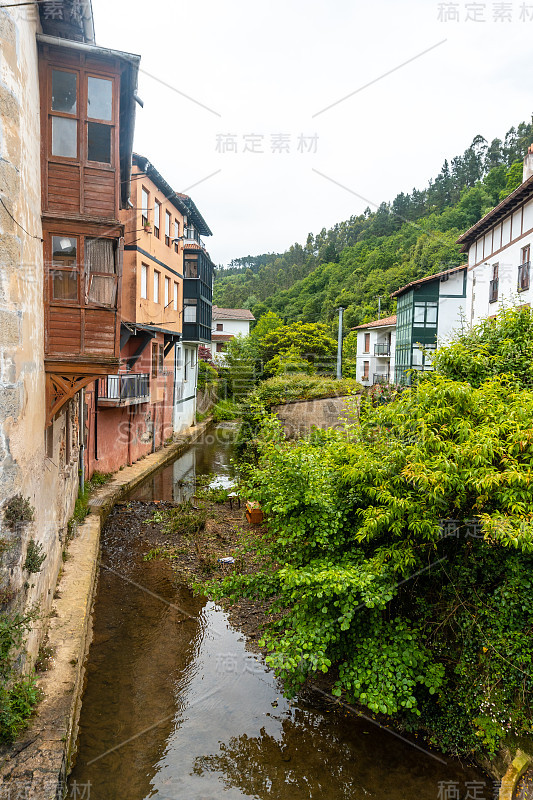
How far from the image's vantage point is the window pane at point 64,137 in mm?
8258

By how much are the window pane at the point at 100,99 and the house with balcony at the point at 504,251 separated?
10.6 meters

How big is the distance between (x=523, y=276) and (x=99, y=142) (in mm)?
13668

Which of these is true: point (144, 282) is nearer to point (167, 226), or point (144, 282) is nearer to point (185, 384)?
point (167, 226)

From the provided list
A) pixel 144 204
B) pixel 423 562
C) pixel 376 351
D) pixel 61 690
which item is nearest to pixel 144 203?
pixel 144 204

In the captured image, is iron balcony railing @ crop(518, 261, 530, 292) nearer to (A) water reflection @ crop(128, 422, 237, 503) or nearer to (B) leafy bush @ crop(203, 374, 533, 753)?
(B) leafy bush @ crop(203, 374, 533, 753)

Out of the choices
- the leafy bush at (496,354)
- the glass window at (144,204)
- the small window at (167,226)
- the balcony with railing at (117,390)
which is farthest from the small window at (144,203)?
the leafy bush at (496,354)

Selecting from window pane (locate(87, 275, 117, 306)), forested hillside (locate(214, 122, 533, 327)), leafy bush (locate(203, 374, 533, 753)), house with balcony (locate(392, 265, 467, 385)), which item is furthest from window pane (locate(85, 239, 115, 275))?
forested hillside (locate(214, 122, 533, 327))

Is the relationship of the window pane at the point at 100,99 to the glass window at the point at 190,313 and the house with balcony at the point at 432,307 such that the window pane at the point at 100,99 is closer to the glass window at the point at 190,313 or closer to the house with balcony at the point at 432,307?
the glass window at the point at 190,313

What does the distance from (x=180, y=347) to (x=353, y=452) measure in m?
23.6

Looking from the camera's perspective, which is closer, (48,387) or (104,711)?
(104,711)

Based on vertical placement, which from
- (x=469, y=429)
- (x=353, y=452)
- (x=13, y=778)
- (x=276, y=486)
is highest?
(x=469, y=429)

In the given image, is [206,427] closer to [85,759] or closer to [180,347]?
[180,347]

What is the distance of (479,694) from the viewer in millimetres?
5852

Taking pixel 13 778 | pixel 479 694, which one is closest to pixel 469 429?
pixel 479 694
